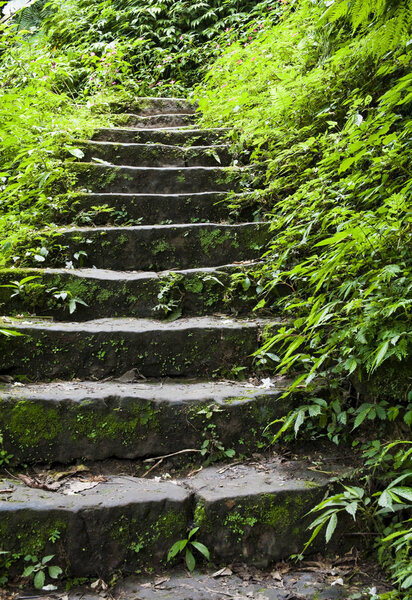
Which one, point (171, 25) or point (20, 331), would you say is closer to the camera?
point (20, 331)

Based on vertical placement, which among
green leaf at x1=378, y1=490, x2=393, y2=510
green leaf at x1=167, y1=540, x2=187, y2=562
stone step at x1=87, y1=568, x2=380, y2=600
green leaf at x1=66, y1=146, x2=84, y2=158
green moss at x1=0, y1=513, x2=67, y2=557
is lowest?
stone step at x1=87, y1=568, x2=380, y2=600

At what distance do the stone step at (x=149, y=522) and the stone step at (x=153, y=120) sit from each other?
14.6ft

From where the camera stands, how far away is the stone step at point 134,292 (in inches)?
110

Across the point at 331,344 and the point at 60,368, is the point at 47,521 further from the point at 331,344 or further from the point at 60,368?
the point at 331,344

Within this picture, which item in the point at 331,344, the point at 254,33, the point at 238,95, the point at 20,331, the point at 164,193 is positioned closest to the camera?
the point at 331,344

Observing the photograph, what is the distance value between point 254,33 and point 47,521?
7349mm

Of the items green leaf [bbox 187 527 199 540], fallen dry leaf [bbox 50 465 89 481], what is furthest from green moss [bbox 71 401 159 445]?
green leaf [bbox 187 527 199 540]

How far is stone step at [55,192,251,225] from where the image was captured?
3.60m

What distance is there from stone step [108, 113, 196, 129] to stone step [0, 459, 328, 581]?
444cm

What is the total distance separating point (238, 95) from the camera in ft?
16.3

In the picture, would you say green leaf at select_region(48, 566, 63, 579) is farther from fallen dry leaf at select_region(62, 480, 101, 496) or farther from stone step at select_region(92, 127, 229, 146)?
stone step at select_region(92, 127, 229, 146)

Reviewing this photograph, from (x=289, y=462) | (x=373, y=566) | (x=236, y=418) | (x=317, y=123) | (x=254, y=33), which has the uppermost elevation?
(x=254, y=33)

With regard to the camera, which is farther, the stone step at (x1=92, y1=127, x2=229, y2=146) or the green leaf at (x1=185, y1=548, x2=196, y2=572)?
the stone step at (x1=92, y1=127, x2=229, y2=146)

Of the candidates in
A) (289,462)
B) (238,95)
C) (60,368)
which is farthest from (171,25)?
(289,462)
